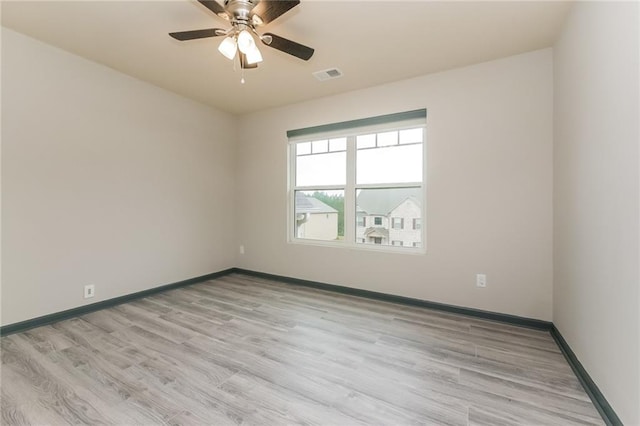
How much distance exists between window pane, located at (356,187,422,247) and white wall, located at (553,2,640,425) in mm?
1334

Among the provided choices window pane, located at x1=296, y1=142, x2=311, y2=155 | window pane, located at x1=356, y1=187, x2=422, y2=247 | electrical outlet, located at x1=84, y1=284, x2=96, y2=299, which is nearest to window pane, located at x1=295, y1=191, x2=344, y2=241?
window pane, located at x1=356, y1=187, x2=422, y2=247

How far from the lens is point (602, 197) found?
1.61m

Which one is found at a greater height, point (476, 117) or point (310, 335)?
→ point (476, 117)

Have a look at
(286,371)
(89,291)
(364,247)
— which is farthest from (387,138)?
(89,291)

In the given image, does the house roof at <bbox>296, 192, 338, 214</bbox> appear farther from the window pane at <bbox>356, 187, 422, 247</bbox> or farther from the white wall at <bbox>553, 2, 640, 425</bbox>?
the white wall at <bbox>553, 2, 640, 425</bbox>

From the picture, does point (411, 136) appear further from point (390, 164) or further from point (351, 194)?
point (351, 194)

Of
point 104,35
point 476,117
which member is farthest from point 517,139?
point 104,35

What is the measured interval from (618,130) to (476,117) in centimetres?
154

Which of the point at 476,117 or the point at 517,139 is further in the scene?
the point at 476,117

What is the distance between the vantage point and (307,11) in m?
2.12

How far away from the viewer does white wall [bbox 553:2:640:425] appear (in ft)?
4.36

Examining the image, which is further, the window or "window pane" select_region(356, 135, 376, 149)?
"window pane" select_region(356, 135, 376, 149)

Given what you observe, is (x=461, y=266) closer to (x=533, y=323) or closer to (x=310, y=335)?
(x=533, y=323)

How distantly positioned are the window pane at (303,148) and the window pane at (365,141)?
79 centimetres
